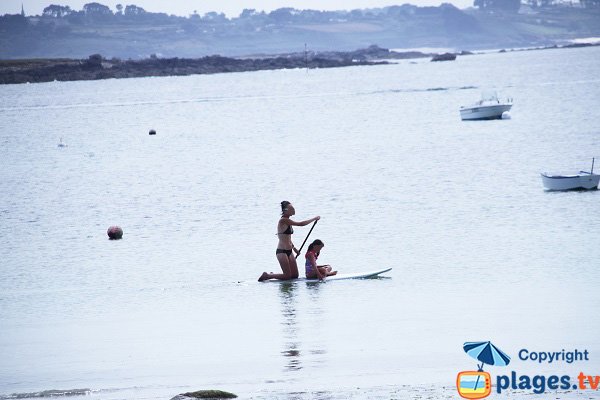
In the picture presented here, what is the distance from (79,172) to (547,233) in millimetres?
33334

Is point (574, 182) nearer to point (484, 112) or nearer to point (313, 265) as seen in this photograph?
point (313, 265)

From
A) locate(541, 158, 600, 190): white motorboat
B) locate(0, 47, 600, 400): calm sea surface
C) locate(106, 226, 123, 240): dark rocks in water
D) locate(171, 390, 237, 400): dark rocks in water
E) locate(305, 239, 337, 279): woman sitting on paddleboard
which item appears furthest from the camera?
locate(541, 158, 600, 190): white motorboat

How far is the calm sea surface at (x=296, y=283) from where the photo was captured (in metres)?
14.0

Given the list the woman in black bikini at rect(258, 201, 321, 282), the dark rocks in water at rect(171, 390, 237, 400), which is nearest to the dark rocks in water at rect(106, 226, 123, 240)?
the woman in black bikini at rect(258, 201, 321, 282)

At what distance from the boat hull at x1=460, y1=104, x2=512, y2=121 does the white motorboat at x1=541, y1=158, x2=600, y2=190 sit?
3887 centimetres

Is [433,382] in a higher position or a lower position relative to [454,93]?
higher

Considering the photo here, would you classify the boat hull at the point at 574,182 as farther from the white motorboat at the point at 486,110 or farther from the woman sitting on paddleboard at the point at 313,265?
the white motorboat at the point at 486,110

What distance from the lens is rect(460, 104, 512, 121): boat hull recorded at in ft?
236

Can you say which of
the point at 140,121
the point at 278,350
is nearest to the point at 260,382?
the point at 278,350

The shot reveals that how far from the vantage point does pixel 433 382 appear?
40.5 feet

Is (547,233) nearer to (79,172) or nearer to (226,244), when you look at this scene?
(226,244)

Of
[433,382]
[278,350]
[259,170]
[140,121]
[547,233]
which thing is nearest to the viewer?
[433,382]

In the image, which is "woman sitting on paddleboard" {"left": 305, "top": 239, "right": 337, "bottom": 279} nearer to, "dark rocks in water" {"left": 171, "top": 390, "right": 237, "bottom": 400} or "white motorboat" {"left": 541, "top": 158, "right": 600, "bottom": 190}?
"dark rocks in water" {"left": 171, "top": 390, "right": 237, "bottom": 400}

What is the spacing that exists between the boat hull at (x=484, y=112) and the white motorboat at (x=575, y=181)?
3887 centimetres
